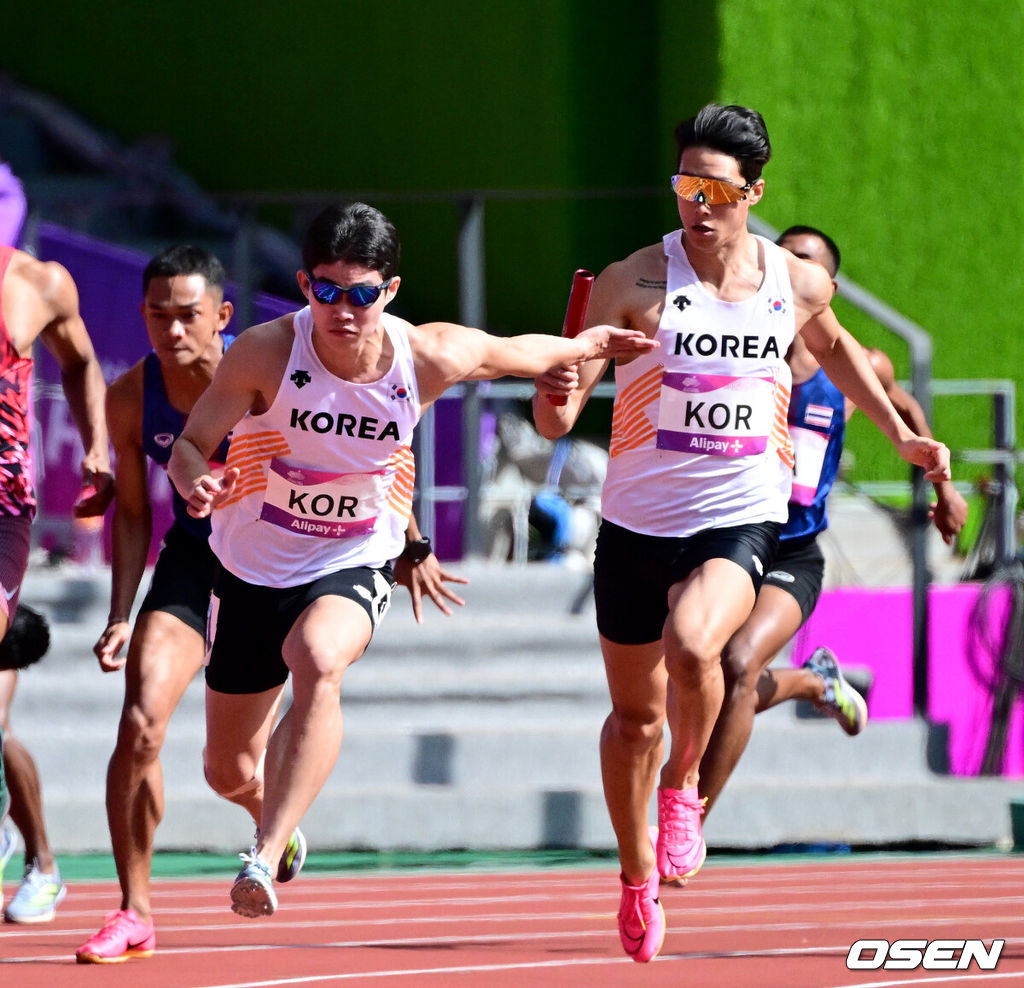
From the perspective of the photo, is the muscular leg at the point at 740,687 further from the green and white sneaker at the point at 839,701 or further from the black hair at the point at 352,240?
the black hair at the point at 352,240

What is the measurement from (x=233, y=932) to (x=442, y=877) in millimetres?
1968

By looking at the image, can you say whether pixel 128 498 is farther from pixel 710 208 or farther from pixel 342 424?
pixel 710 208

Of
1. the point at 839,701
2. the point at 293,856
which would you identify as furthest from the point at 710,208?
the point at 839,701

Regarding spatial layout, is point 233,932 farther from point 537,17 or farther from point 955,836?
point 537,17

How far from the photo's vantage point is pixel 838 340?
21.4 feet

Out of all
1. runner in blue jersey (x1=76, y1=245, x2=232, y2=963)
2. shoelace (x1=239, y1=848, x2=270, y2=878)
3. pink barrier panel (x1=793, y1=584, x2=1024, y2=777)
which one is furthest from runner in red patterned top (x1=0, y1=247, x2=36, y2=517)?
pink barrier panel (x1=793, y1=584, x2=1024, y2=777)

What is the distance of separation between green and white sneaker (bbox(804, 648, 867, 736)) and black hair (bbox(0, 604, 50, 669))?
3.35 meters

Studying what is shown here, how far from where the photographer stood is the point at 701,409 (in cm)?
616

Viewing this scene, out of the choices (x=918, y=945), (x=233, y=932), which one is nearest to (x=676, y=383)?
(x=918, y=945)

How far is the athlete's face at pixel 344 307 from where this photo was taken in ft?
18.0

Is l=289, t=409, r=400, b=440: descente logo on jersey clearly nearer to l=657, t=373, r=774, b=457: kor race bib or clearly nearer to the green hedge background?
l=657, t=373, r=774, b=457: kor race bib

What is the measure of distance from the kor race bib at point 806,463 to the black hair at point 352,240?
284 centimetres

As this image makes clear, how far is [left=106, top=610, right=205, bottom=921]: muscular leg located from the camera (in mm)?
6270

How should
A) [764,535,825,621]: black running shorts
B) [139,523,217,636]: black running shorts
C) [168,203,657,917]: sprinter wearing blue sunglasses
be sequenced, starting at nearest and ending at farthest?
[168,203,657,917]: sprinter wearing blue sunglasses → [139,523,217,636]: black running shorts → [764,535,825,621]: black running shorts
